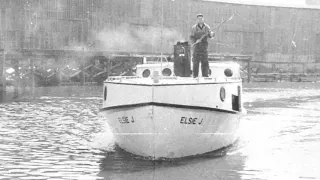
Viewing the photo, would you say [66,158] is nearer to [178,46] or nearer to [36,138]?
[36,138]

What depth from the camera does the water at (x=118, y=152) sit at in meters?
12.8

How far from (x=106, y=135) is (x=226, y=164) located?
18.9ft

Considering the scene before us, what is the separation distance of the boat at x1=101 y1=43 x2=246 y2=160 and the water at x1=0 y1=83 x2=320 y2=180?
37 cm

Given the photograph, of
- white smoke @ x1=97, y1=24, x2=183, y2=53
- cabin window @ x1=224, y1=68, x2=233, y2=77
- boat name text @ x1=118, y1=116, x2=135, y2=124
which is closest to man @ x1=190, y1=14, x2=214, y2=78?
cabin window @ x1=224, y1=68, x2=233, y2=77

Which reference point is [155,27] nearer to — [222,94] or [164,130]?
[222,94]

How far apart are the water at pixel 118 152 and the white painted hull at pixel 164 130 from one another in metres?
0.32

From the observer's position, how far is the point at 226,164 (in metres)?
14.1

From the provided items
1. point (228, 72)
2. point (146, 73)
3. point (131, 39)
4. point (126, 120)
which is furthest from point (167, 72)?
point (131, 39)

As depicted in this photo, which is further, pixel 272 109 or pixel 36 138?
pixel 272 109

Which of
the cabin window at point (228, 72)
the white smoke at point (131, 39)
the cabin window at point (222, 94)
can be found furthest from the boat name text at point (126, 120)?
the white smoke at point (131, 39)

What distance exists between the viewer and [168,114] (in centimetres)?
1360

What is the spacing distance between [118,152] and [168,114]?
257 cm

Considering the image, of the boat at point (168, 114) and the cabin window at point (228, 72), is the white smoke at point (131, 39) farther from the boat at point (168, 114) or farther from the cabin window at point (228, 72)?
the boat at point (168, 114)

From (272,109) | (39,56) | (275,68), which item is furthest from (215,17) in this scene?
(272,109)
